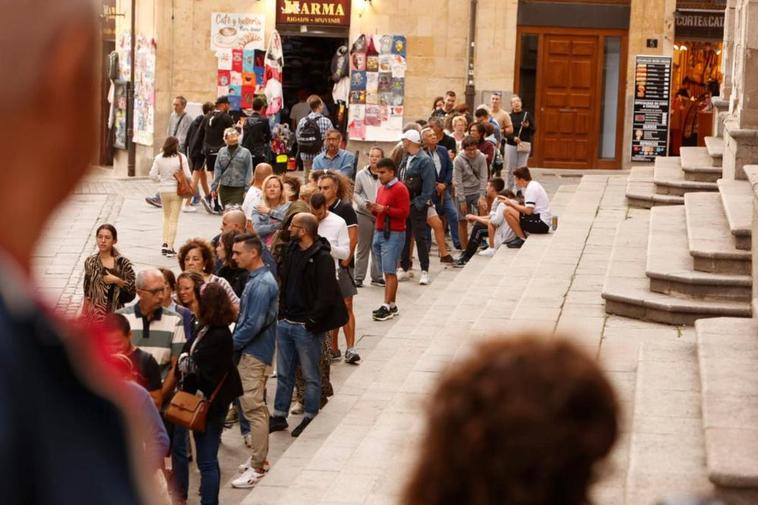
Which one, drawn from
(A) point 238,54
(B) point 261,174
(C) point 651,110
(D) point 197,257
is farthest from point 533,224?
(A) point 238,54

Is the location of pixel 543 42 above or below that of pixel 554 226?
above

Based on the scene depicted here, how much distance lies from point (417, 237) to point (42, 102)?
17.4m

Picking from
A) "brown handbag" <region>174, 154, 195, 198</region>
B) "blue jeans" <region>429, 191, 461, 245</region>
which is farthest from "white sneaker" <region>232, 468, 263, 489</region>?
"blue jeans" <region>429, 191, 461, 245</region>

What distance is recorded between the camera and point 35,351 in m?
0.54

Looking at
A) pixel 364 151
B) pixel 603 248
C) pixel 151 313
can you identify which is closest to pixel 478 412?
pixel 151 313

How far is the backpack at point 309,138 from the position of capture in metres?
21.8

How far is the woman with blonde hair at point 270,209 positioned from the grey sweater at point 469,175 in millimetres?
5924

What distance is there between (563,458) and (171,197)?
58.1ft

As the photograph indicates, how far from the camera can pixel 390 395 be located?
11383 mm

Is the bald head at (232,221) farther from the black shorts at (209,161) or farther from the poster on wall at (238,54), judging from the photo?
the poster on wall at (238,54)

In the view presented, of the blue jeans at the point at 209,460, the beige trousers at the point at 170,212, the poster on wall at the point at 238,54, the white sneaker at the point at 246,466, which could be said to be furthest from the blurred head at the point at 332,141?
the poster on wall at the point at 238,54

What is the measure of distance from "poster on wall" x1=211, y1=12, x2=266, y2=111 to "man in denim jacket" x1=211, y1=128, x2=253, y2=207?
7.80 m

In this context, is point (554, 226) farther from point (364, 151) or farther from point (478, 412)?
point (478, 412)

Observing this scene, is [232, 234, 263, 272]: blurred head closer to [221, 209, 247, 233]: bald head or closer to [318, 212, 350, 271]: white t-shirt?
[221, 209, 247, 233]: bald head
